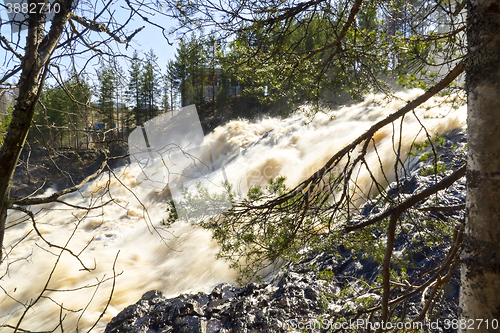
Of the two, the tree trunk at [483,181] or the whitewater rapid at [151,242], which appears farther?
the whitewater rapid at [151,242]

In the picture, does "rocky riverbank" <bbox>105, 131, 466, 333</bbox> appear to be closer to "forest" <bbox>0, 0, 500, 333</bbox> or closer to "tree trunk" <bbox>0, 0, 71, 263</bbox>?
"forest" <bbox>0, 0, 500, 333</bbox>

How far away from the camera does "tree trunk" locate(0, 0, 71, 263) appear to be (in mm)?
1415

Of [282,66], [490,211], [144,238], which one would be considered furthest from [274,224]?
[144,238]

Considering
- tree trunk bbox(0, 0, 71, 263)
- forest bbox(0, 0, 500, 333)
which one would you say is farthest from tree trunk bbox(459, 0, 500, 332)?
tree trunk bbox(0, 0, 71, 263)

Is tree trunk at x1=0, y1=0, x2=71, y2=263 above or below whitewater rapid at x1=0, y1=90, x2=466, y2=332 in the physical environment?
above

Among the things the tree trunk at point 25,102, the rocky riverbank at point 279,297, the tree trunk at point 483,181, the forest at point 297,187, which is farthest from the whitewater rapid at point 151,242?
the tree trunk at point 483,181

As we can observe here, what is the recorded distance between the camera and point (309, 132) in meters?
11.7

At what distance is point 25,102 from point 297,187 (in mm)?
1837

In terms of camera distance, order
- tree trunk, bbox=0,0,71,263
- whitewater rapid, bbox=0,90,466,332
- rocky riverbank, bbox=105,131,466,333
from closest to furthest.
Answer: tree trunk, bbox=0,0,71,263 < rocky riverbank, bbox=105,131,466,333 < whitewater rapid, bbox=0,90,466,332

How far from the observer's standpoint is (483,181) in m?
1.08

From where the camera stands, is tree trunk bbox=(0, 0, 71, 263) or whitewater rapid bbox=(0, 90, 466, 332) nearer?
tree trunk bbox=(0, 0, 71, 263)

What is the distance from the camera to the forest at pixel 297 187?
1.42m

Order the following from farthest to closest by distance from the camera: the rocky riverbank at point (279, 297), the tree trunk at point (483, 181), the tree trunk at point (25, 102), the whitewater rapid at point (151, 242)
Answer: the whitewater rapid at point (151, 242) → the rocky riverbank at point (279, 297) → the tree trunk at point (25, 102) → the tree trunk at point (483, 181)

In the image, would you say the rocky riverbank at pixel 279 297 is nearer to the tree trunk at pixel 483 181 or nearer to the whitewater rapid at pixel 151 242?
the whitewater rapid at pixel 151 242
